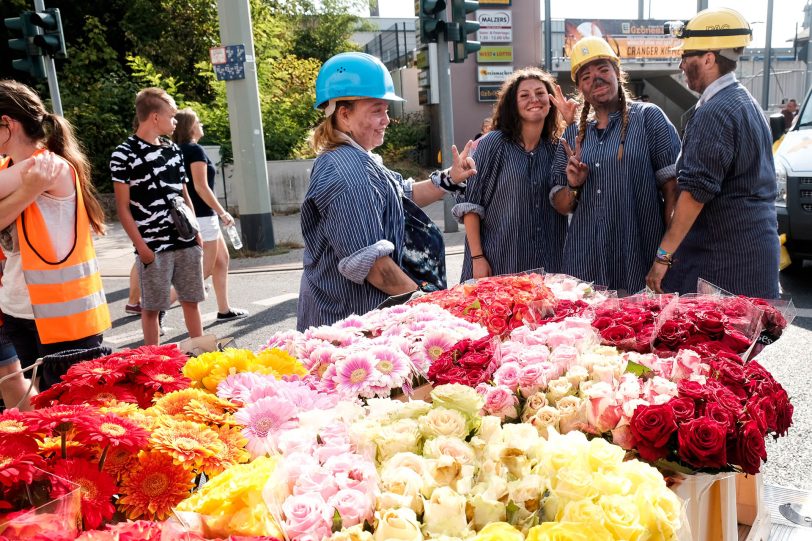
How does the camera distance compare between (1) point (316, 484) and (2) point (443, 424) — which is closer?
(1) point (316, 484)

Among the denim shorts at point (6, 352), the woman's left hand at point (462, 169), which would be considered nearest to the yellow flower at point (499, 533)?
the woman's left hand at point (462, 169)

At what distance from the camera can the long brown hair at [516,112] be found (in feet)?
11.1

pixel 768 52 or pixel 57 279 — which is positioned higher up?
pixel 768 52

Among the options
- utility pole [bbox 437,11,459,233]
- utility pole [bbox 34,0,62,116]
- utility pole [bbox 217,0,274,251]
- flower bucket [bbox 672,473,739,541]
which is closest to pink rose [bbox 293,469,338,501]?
flower bucket [bbox 672,473,739,541]

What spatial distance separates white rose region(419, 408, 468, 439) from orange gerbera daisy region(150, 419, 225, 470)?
1.34ft

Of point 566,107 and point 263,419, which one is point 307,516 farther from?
point 566,107

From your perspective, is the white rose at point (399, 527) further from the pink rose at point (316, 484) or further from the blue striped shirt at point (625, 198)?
the blue striped shirt at point (625, 198)

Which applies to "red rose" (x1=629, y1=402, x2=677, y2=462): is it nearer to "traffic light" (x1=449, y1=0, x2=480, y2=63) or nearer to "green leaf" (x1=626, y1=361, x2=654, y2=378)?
"green leaf" (x1=626, y1=361, x2=654, y2=378)

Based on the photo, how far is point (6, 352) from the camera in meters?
3.18

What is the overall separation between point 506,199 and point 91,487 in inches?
102

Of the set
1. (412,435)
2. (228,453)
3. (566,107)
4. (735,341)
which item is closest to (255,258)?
(566,107)

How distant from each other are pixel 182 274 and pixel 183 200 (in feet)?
A: 1.85

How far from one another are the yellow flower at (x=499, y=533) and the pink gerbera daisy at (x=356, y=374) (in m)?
0.69

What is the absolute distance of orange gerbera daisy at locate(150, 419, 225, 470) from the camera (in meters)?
1.22
